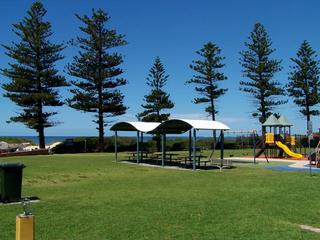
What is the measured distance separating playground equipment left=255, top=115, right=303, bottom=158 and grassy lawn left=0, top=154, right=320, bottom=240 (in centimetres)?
1896

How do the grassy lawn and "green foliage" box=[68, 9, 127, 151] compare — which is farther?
"green foliage" box=[68, 9, 127, 151]

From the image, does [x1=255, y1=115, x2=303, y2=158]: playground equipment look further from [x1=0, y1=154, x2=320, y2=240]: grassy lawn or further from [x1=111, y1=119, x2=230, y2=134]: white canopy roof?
[x1=0, y1=154, x2=320, y2=240]: grassy lawn

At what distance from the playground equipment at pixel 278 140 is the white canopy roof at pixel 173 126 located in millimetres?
9278

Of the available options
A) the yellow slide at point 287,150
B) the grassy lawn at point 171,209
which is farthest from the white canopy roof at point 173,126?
the yellow slide at point 287,150

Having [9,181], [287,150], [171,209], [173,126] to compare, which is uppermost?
[173,126]

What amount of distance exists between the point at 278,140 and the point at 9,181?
28113 mm

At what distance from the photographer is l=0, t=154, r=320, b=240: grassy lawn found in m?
8.55

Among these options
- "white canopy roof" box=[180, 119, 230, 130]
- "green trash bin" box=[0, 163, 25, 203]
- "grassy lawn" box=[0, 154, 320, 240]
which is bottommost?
"grassy lawn" box=[0, 154, 320, 240]

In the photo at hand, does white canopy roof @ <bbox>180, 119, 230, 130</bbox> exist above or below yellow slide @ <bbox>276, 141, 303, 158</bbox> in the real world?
above

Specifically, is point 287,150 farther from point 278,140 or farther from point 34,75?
point 34,75

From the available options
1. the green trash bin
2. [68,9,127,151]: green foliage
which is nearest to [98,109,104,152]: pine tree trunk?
[68,9,127,151]: green foliage

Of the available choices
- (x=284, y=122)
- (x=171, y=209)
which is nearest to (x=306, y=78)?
(x=284, y=122)

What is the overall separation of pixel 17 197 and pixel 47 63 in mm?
33456

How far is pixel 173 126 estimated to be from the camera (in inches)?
1108
